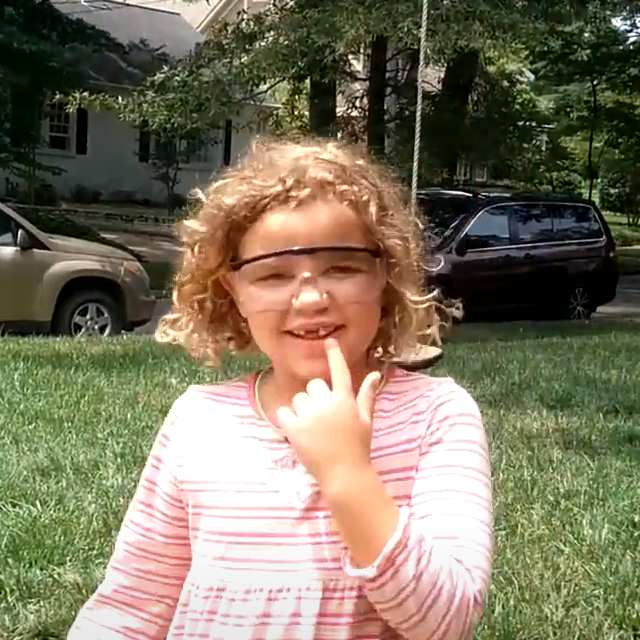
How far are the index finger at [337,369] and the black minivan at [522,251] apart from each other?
1173cm

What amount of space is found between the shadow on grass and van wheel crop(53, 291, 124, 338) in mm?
3050

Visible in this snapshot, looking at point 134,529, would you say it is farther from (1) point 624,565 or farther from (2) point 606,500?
(2) point 606,500

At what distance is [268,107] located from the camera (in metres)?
16.9

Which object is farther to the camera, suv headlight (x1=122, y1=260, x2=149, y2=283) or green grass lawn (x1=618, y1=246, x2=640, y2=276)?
green grass lawn (x1=618, y1=246, x2=640, y2=276)

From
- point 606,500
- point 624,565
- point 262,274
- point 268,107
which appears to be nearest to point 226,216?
point 262,274

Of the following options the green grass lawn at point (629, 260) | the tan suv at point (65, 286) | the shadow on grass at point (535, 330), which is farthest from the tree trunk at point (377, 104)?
the green grass lawn at point (629, 260)

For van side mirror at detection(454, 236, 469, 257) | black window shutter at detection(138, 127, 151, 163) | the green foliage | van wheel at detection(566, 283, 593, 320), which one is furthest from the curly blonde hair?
the green foliage

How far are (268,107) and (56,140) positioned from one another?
610 inches

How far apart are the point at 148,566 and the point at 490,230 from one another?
497 inches

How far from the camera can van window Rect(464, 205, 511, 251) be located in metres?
13.7

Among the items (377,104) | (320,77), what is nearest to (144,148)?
(377,104)

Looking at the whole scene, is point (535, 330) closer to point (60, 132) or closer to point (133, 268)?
point (133, 268)

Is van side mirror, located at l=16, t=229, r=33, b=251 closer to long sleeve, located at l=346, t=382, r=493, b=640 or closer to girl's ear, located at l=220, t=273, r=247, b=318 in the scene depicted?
girl's ear, located at l=220, t=273, r=247, b=318

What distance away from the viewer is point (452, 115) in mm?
16516
